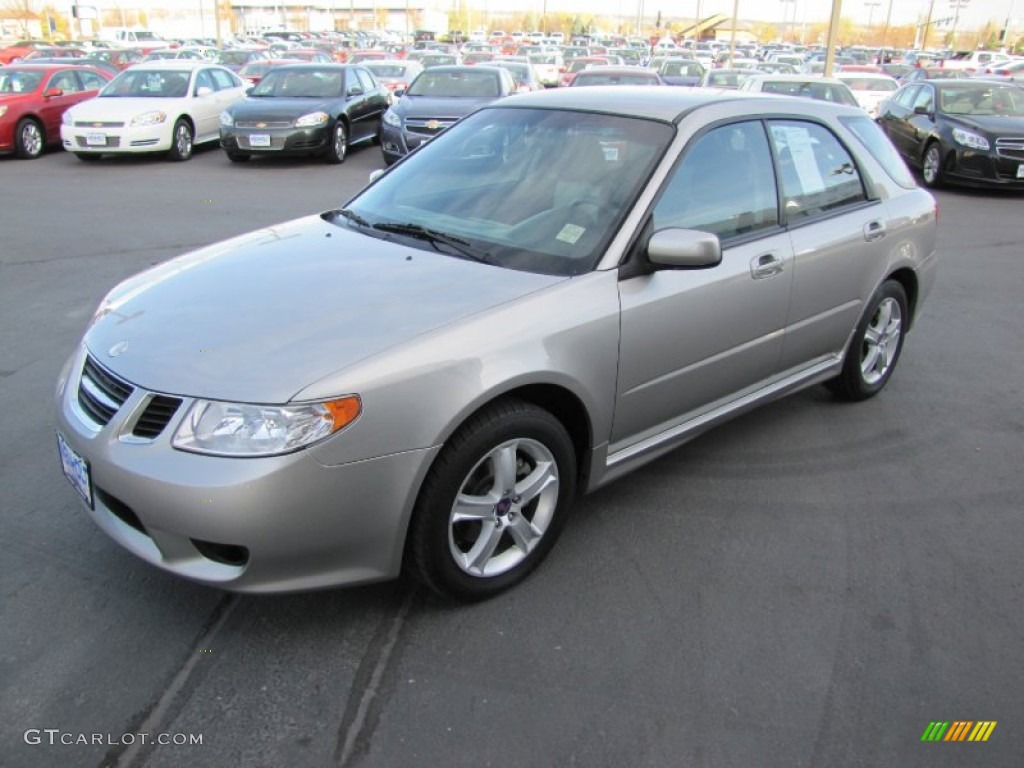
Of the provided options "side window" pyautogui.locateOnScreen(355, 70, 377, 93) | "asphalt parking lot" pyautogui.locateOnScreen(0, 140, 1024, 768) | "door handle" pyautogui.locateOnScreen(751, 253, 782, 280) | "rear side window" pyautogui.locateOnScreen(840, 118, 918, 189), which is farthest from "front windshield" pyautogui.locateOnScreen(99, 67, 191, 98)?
"door handle" pyautogui.locateOnScreen(751, 253, 782, 280)

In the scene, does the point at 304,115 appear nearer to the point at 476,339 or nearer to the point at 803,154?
the point at 803,154

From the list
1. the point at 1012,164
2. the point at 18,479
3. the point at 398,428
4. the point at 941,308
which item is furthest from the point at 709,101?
the point at 1012,164

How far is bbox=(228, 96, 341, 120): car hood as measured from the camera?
531 inches

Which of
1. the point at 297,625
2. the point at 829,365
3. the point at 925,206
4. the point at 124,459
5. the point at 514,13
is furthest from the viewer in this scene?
the point at 514,13

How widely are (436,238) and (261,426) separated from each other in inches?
50.5

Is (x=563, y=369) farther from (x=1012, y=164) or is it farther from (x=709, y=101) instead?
(x=1012, y=164)

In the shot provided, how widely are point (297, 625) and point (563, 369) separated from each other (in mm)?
1232

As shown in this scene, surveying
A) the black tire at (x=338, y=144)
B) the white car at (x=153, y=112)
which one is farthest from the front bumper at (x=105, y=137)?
the black tire at (x=338, y=144)

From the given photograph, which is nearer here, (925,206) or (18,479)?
(18,479)

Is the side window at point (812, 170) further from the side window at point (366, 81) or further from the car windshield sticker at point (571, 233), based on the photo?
the side window at point (366, 81)

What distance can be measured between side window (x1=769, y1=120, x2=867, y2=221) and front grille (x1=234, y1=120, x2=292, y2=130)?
10.6 meters

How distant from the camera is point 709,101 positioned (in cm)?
382

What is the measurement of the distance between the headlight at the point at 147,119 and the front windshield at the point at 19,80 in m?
2.52

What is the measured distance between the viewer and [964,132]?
492 inches
